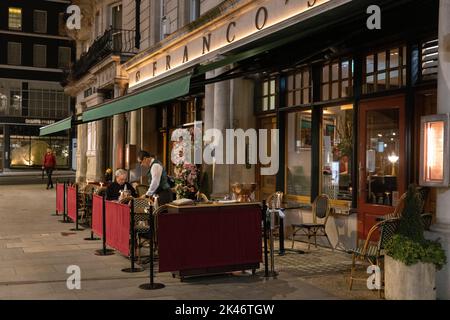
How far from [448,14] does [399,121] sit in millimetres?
2554

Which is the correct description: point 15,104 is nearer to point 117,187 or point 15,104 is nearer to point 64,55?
point 64,55

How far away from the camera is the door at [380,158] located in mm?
8805

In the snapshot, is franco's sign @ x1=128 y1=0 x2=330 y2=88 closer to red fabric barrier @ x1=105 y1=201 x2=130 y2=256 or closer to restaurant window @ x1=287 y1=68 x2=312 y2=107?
restaurant window @ x1=287 y1=68 x2=312 y2=107

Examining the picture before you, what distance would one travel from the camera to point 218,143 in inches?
495

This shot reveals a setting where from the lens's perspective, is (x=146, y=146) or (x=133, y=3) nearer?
(x=146, y=146)

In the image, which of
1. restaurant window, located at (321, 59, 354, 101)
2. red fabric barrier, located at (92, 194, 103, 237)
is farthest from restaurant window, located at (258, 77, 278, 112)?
red fabric barrier, located at (92, 194, 103, 237)

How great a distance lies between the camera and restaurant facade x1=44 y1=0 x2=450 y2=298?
8219 millimetres

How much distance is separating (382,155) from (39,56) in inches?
1869

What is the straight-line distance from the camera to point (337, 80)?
10367 mm

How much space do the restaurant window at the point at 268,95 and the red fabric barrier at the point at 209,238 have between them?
490 centimetres

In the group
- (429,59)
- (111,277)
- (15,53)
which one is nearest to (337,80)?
(429,59)

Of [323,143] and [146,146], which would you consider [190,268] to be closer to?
[323,143]

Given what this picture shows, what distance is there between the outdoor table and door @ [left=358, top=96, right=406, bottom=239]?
2.46m
